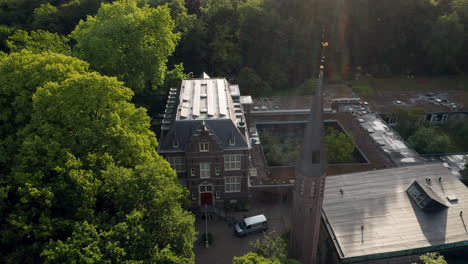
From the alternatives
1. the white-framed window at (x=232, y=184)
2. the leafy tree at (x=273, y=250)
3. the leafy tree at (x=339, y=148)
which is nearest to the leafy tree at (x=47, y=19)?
the white-framed window at (x=232, y=184)

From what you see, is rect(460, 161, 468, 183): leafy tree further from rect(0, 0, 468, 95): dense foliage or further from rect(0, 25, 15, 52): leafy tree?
rect(0, 25, 15, 52): leafy tree

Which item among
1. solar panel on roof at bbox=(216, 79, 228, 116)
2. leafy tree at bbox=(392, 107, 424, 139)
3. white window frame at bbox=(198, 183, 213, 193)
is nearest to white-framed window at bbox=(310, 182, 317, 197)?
solar panel on roof at bbox=(216, 79, 228, 116)

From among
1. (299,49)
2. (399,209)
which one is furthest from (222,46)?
(399,209)

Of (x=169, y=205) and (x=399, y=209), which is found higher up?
(x=169, y=205)

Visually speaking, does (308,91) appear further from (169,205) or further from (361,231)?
(169,205)

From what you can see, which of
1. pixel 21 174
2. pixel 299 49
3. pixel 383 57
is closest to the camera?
pixel 21 174

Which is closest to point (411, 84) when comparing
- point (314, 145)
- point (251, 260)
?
point (314, 145)

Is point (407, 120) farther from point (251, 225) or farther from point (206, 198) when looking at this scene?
point (206, 198)

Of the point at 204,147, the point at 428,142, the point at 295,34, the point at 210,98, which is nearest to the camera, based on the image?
the point at 204,147
